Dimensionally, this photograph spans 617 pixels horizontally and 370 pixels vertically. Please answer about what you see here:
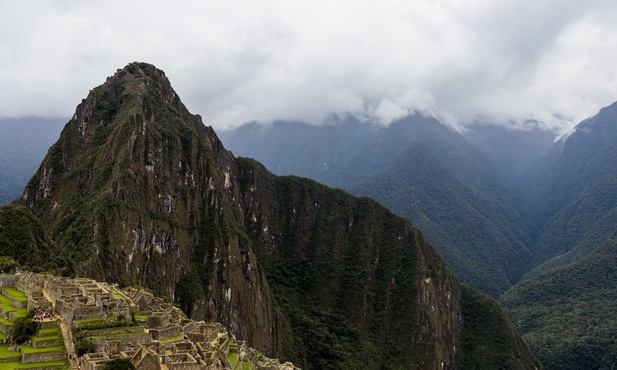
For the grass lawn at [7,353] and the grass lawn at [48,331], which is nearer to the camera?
the grass lawn at [7,353]

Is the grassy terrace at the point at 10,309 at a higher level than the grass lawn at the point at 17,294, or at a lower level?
lower

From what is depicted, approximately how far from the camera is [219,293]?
528 feet

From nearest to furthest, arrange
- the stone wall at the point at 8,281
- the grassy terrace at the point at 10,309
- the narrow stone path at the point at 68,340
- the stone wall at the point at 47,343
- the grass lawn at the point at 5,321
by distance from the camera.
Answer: the narrow stone path at the point at 68,340 < the stone wall at the point at 47,343 < the grass lawn at the point at 5,321 < the grassy terrace at the point at 10,309 < the stone wall at the point at 8,281

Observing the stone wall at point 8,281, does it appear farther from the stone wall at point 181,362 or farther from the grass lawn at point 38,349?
the stone wall at point 181,362

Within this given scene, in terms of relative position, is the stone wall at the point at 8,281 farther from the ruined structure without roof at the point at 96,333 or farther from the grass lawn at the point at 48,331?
the grass lawn at the point at 48,331

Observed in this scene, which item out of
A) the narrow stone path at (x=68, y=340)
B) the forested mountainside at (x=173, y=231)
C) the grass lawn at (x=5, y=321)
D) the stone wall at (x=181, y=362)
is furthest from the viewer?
the forested mountainside at (x=173, y=231)

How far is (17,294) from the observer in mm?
51594

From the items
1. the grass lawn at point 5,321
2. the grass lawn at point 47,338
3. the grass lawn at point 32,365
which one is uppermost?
the grass lawn at point 5,321

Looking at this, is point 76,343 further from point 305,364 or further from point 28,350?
point 305,364

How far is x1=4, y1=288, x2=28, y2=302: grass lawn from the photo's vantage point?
48.3 m

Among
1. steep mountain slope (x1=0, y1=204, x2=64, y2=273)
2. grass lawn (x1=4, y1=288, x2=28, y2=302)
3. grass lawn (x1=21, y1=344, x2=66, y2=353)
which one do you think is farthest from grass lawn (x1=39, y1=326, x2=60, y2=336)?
steep mountain slope (x1=0, y1=204, x2=64, y2=273)

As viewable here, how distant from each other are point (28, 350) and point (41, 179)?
5468 inches

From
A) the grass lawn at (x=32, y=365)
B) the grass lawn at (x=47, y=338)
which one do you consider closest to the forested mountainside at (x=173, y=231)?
the grass lawn at (x=47, y=338)

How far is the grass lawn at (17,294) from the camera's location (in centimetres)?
4831
